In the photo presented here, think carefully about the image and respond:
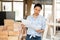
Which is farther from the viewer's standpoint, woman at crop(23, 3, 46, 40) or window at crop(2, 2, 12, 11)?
window at crop(2, 2, 12, 11)

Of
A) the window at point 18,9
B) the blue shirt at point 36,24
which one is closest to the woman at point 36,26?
the blue shirt at point 36,24

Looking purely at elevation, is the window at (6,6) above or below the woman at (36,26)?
above

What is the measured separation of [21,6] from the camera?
24.6 feet

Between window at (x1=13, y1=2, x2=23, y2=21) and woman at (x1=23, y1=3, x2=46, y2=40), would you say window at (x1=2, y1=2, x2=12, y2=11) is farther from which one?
woman at (x1=23, y1=3, x2=46, y2=40)

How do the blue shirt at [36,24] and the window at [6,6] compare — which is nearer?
the blue shirt at [36,24]

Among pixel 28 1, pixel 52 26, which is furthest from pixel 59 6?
pixel 28 1

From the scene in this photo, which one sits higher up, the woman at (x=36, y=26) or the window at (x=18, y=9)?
the window at (x=18, y=9)

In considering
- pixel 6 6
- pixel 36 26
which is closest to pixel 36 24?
pixel 36 26

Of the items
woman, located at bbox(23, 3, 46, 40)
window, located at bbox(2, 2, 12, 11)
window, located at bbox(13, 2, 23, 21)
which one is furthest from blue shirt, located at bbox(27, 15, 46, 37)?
window, located at bbox(2, 2, 12, 11)

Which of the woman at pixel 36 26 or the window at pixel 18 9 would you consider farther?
the window at pixel 18 9

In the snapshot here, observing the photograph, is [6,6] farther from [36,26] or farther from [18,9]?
[36,26]

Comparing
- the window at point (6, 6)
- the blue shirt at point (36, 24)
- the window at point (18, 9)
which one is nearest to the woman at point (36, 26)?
the blue shirt at point (36, 24)

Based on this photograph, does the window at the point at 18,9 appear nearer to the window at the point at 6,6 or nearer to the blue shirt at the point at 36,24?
the window at the point at 6,6

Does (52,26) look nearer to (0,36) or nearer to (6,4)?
(0,36)
